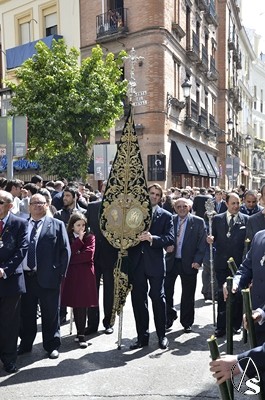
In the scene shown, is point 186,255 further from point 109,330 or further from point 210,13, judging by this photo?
point 210,13

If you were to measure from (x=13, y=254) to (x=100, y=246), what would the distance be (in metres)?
1.78

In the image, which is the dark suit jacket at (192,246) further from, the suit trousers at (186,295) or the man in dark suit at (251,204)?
the man in dark suit at (251,204)

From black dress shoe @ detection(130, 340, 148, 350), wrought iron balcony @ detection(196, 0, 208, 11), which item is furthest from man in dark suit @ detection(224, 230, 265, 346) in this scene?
wrought iron balcony @ detection(196, 0, 208, 11)

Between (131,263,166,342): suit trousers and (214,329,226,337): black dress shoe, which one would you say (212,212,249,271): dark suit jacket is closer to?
(214,329,226,337): black dress shoe

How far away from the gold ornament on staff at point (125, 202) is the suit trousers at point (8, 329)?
1332mm

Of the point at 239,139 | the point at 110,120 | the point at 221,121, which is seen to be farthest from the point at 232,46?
the point at 110,120

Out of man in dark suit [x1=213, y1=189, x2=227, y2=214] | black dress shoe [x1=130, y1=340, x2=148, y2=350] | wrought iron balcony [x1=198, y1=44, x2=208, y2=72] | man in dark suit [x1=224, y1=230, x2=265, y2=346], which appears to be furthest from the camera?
wrought iron balcony [x1=198, y1=44, x2=208, y2=72]

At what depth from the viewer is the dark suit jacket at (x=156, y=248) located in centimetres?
587

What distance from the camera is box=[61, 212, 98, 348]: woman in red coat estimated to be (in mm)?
5852

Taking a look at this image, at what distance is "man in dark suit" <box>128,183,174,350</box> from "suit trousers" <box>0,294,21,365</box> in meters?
1.43

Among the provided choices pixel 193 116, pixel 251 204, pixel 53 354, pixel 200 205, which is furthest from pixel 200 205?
pixel 193 116

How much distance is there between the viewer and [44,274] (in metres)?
5.39

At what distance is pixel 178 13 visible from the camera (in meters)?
22.8

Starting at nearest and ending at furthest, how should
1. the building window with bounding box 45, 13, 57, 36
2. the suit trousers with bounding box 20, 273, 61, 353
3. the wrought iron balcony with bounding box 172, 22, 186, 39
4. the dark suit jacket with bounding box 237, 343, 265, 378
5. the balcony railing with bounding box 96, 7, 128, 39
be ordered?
1. the dark suit jacket with bounding box 237, 343, 265, 378
2. the suit trousers with bounding box 20, 273, 61, 353
3. the balcony railing with bounding box 96, 7, 128, 39
4. the wrought iron balcony with bounding box 172, 22, 186, 39
5. the building window with bounding box 45, 13, 57, 36
